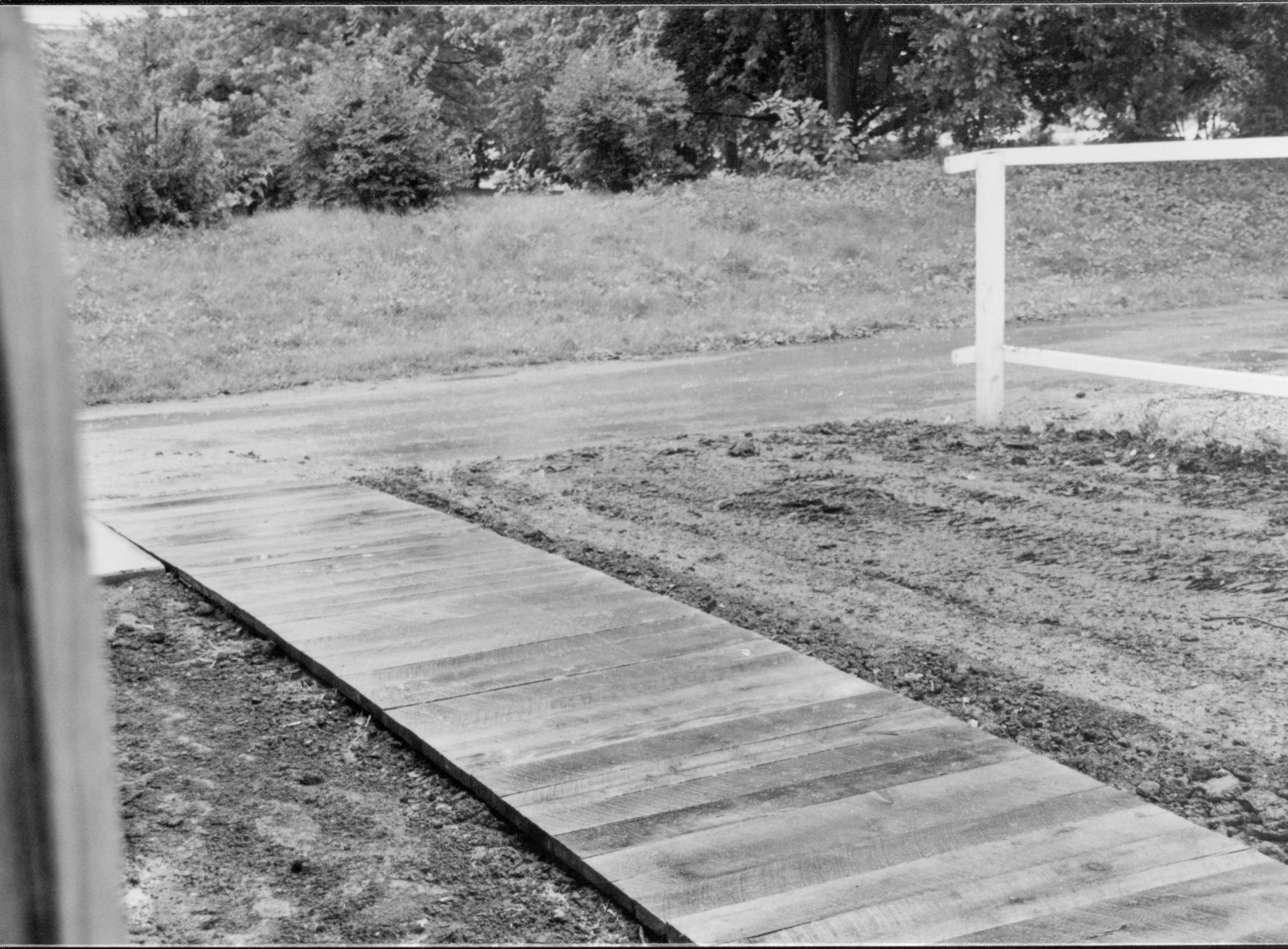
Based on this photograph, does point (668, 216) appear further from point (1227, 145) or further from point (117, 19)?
point (1227, 145)

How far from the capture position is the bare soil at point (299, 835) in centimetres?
254

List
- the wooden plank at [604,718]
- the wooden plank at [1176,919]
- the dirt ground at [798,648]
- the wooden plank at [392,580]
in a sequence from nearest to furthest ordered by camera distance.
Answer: the wooden plank at [1176,919]
the dirt ground at [798,648]
the wooden plank at [604,718]
the wooden plank at [392,580]

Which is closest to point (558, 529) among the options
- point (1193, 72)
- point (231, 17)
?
point (1193, 72)

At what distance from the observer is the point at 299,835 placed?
2.94 meters

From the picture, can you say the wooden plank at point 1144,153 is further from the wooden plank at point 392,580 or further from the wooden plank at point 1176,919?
the wooden plank at point 1176,919

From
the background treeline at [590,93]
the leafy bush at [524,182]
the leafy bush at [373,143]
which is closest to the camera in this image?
the background treeline at [590,93]

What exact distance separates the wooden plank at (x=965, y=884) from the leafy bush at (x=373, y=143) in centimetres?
1504

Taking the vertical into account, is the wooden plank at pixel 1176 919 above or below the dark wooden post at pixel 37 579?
below

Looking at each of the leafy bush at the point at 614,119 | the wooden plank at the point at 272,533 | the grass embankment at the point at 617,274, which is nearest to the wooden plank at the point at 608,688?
the wooden plank at the point at 272,533

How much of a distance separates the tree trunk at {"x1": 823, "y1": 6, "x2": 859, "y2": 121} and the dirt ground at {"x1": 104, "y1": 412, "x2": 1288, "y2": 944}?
1734cm

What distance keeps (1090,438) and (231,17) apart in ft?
93.6

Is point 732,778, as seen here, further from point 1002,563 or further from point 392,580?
point 1002,563

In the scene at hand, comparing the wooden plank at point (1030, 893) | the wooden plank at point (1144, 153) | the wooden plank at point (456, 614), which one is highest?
the wooden plank at point (1144, 153)

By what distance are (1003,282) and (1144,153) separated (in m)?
1.22
